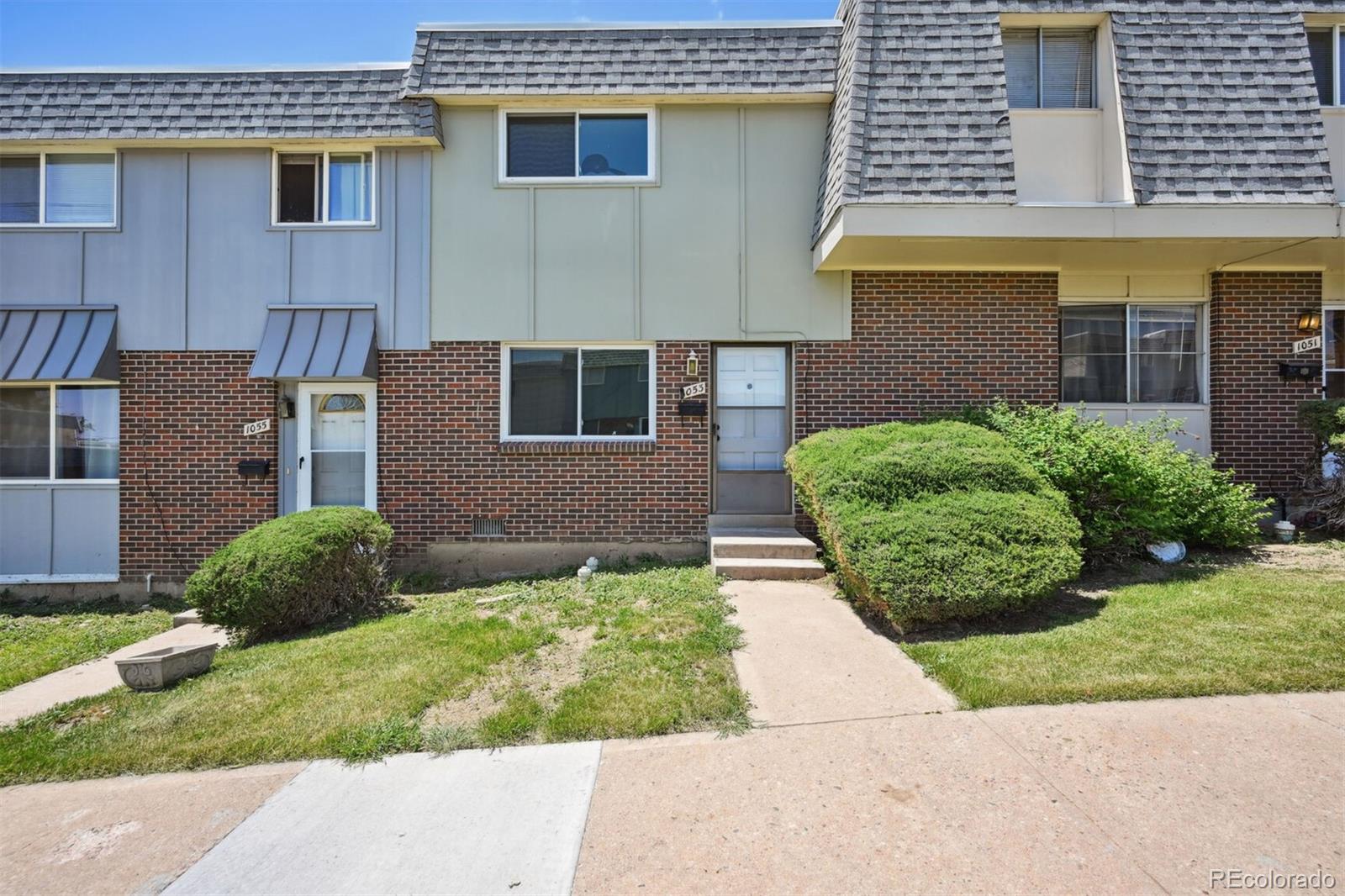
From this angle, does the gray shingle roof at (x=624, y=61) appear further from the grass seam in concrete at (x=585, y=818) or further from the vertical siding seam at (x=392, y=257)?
the grass seam in concrete at (x=585, y=818)

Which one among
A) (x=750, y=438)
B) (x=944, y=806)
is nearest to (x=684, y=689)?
(x=944, y=806)

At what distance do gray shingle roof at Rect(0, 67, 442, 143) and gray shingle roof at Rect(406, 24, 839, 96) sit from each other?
0.53 m

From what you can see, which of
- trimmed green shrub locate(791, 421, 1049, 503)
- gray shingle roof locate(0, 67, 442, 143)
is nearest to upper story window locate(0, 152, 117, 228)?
gray shingle roof locate(0, 67, 442, 143)

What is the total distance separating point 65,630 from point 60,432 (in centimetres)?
260

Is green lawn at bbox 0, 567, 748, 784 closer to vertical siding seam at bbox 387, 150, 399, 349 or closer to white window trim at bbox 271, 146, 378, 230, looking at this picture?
vertical siding seam at bbox 387, 150, 399, 349

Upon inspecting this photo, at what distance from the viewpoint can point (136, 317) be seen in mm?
7895

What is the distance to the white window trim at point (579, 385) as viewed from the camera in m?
7.95

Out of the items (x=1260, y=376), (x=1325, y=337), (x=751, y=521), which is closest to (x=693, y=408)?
(x=751, y=521)

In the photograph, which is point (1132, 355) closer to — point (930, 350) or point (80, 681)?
point (930, 350)

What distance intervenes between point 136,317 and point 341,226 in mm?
2768

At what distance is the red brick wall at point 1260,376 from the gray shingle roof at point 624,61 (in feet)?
19.0

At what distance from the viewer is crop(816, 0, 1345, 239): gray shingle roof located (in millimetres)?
6645

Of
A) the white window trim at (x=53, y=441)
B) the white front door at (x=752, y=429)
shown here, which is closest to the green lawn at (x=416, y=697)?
the white front door at (x=752, y=429)

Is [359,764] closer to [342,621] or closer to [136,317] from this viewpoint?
[342,621]
